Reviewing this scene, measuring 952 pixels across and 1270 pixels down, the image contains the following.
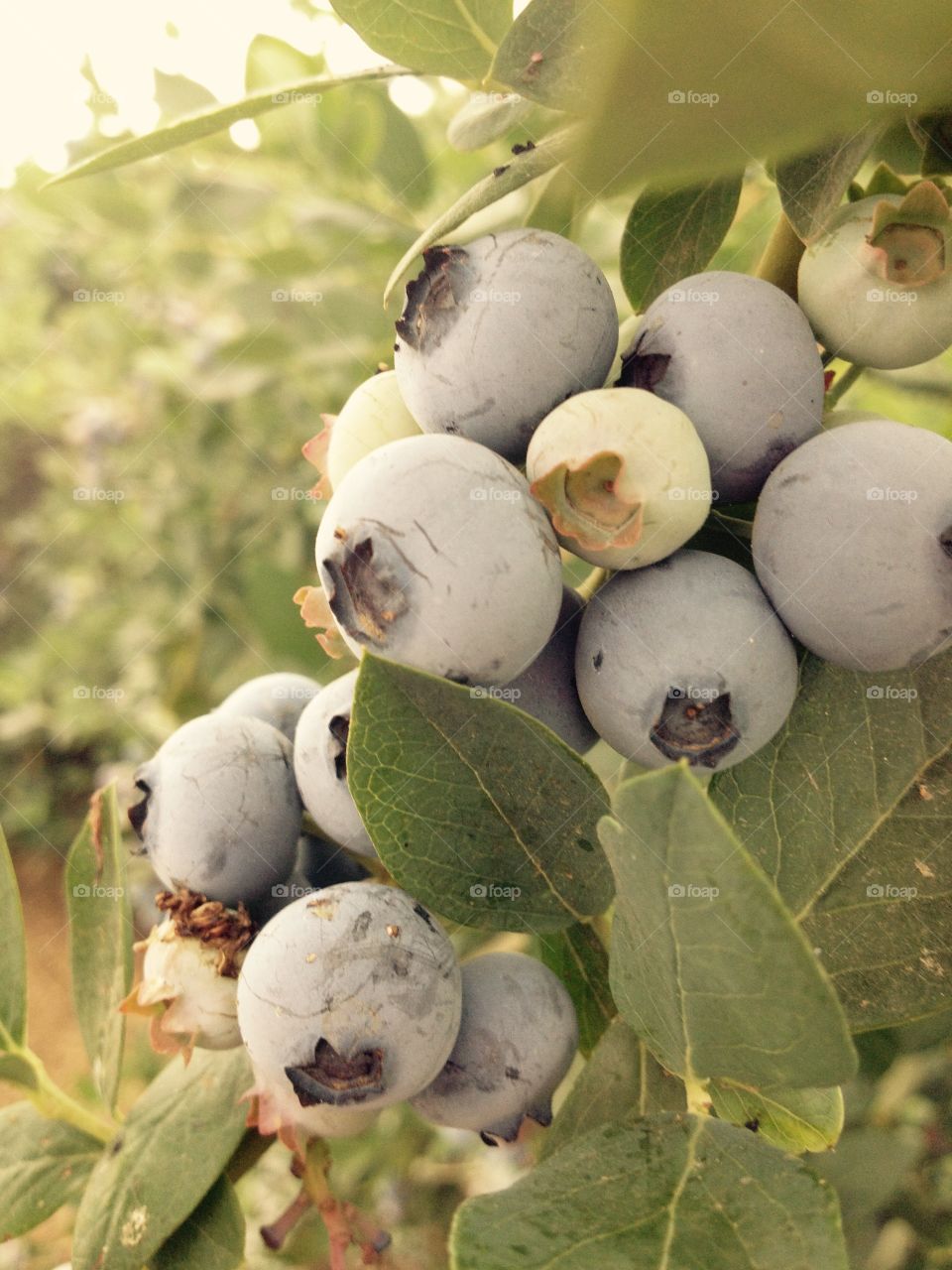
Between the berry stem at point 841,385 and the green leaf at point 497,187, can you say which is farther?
the berry stem at point 841,385

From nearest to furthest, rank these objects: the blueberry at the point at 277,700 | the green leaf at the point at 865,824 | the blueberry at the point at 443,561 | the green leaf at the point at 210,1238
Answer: the blueberry at the point at 443,561 → the green leaf at the point at 865,824 → the green leaf at the point at 210,1238 → the blueberry at the point at 277,700

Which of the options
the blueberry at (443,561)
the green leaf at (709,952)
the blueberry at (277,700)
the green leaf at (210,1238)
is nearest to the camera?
the green leaf at (709,952)

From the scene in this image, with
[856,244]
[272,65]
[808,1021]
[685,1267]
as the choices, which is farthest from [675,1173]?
[272,65]

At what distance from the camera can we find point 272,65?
164 cm

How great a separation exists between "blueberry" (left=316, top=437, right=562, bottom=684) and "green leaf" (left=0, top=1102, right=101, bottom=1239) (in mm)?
613

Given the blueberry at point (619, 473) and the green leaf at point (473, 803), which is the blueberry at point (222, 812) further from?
the blueberry at point (619, 473)

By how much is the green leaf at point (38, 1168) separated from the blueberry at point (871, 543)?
756 mm

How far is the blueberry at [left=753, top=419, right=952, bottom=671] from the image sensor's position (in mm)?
565

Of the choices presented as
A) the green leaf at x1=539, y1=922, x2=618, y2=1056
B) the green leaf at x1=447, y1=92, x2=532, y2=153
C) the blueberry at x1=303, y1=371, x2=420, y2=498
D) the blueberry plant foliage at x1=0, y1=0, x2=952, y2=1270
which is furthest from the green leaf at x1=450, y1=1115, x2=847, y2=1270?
the green leaf at x1=447, y1=92, x2=532, y2=153

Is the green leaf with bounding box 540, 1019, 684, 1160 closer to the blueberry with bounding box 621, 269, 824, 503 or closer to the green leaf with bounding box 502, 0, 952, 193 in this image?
the blueberry with bounding box 621, 269, 824, 503

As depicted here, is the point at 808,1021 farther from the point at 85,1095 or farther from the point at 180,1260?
the point at 85,1095

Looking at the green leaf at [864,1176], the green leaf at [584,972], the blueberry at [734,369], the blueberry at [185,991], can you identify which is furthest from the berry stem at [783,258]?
the green leaf at [864,1176]

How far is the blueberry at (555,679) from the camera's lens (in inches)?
25.7

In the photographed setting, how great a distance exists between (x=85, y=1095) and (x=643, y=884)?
2296 millimetres
